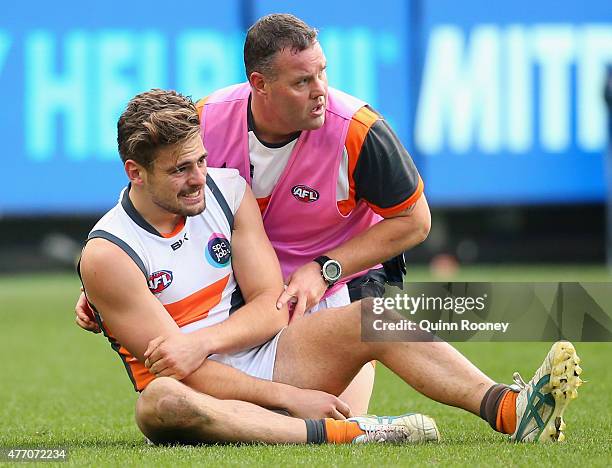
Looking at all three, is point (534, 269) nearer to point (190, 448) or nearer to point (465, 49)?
point (465, 49)

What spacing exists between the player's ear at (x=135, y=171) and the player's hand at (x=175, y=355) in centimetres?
59

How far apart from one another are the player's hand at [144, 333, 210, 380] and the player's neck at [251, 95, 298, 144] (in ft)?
3.43

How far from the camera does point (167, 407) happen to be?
4.20 meters

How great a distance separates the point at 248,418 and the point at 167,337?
1.29 feet

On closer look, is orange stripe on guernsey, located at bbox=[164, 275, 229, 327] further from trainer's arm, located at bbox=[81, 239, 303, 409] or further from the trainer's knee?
the trainer's knee

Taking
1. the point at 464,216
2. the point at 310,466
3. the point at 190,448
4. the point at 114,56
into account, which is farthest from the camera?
the point at 464,216

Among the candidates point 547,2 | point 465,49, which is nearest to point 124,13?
point 465,49

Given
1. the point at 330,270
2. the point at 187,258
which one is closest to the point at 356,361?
the point at 330,270

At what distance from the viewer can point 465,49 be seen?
525 inches

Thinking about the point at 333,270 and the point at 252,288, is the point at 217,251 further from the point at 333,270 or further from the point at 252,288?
the point at 333,270

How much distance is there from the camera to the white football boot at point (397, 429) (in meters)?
4.36

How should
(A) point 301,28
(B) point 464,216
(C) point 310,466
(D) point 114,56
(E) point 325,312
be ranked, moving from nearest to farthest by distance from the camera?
(C) point 310,466, (E) point 325,312, (A) point 301,28, (D) point 114,56, (B) point 464,216

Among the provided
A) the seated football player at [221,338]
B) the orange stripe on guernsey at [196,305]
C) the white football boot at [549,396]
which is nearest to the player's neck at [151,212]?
the seated football player at [221,338]

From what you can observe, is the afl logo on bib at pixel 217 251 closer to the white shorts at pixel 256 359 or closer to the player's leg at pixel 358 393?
the white shorts at pixel 256 359
